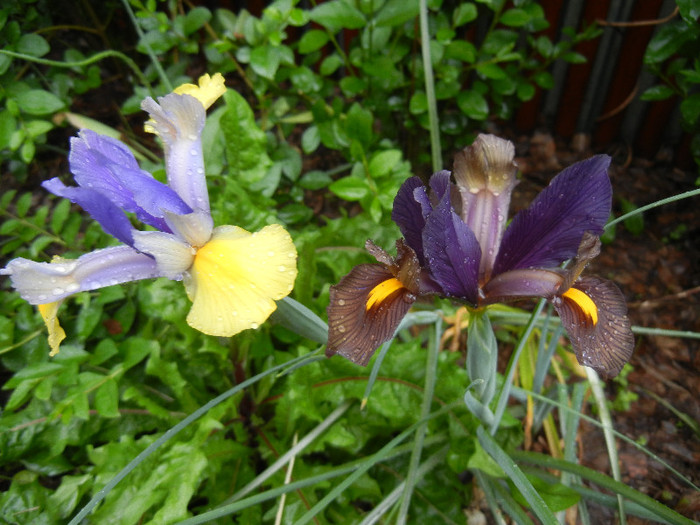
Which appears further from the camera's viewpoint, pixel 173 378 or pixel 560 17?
pixel 560 17

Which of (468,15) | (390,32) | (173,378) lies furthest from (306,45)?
(173,378)

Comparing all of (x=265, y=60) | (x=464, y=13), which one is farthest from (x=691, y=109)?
(x=265, y=60)

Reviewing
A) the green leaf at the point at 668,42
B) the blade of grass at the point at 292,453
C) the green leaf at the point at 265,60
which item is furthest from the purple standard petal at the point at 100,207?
the green leaf at the point at 668,42

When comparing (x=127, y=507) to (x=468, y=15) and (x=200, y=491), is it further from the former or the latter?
(x=468, y=15)

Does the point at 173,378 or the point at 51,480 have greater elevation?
the point at 173,378

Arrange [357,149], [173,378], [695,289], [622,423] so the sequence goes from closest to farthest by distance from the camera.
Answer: [173,378] < [357,149] < [622,423] < [695,289]

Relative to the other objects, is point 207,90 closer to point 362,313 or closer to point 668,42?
point 362,313
